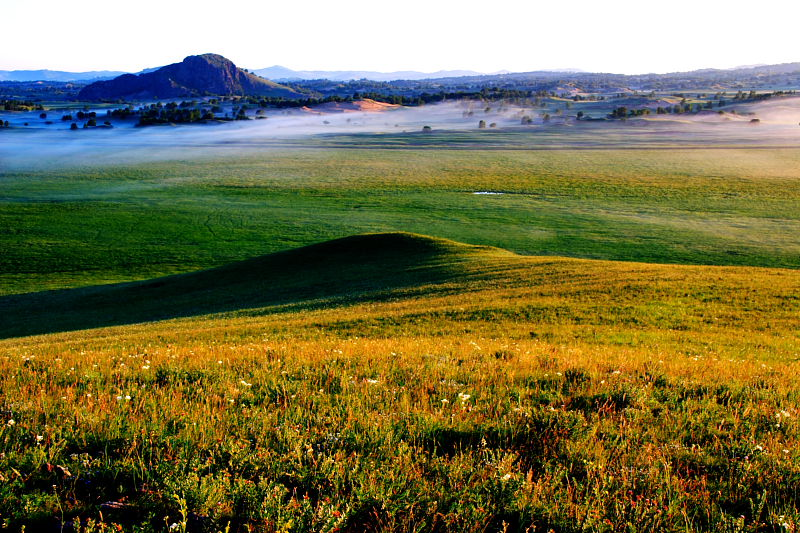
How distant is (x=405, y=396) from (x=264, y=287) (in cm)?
3146

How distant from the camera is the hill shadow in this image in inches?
1271

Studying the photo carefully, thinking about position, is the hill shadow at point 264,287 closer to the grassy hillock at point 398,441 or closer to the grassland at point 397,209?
the grassland at point 397,209

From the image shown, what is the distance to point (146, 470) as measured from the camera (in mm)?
5266

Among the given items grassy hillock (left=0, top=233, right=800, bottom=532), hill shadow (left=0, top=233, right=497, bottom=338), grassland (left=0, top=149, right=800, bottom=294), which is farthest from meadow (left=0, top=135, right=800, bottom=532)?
grassland (left=0, top=149, right=800, bottom=294)

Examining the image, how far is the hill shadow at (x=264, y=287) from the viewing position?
3228 centimetres

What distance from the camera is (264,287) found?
3756 centimetres

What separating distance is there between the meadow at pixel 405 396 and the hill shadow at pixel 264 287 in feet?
0.96

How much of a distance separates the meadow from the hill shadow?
29cm

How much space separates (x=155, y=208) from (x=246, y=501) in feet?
322

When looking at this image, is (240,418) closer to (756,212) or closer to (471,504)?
(471,504)

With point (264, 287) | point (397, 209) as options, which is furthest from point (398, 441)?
point (397, 209)

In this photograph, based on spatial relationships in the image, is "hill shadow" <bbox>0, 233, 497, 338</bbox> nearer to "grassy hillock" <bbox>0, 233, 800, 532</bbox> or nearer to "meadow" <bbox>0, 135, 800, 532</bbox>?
"meadow" <bbox>0, 135, 800, 532</bbox>

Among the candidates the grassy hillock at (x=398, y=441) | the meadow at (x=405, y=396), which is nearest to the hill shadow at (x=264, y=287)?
the meadow at (x=405, y=396)

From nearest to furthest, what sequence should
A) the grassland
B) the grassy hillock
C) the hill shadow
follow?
the grassy hillock < the hill shadow < the grassland
